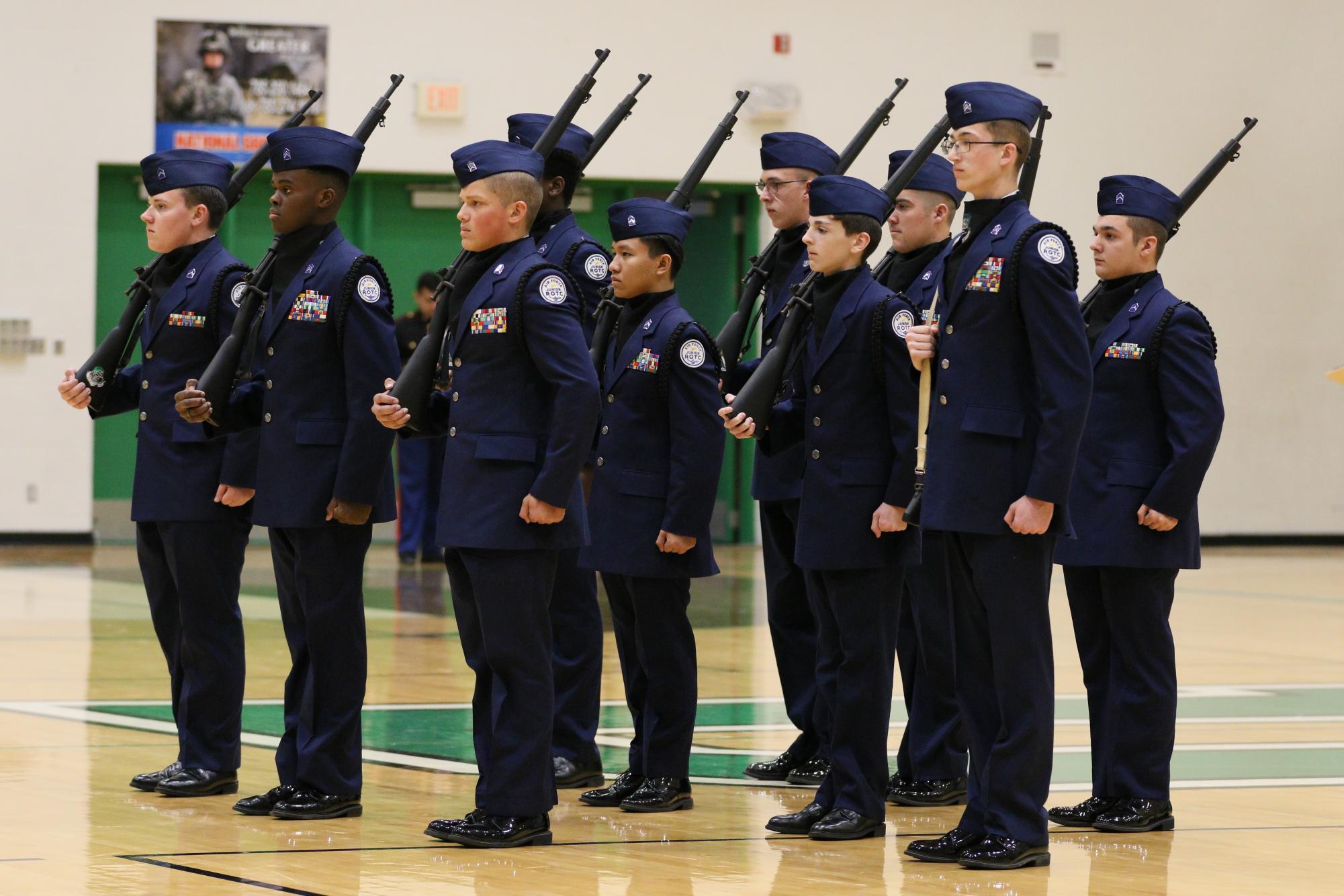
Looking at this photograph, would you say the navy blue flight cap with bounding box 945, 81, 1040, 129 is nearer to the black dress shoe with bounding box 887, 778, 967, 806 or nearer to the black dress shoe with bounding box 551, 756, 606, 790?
the black dress shoe with bounding box 887, 778, 967, 806

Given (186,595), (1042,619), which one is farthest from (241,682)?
(1042,619)

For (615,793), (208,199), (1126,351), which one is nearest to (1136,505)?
(1126,351)

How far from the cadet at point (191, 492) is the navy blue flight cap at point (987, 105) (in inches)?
87.4

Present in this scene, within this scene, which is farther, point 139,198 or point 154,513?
point 139,198

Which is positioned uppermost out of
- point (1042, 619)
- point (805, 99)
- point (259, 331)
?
point (805, 99)

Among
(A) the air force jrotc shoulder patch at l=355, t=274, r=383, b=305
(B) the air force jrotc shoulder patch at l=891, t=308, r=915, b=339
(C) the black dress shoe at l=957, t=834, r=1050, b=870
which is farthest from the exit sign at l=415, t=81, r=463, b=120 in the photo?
(C) the black dress shoe at l=957, t=834, r=1050, b=870

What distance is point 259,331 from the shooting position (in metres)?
5.66

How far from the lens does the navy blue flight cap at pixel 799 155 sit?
639cm

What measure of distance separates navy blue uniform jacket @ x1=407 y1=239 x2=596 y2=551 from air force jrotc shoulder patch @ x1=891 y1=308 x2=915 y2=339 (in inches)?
34.9

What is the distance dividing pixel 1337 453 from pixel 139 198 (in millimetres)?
10057

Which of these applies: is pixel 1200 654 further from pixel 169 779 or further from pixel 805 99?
pixel 805 99

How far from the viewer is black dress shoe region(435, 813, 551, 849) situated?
5086 mm

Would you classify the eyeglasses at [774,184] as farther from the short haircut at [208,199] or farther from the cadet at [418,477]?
the cadet at [418,477]

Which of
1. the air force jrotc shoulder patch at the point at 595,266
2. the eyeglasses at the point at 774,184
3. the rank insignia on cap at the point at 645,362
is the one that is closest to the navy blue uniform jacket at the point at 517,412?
the rank insignia on cap at the point at 645,362
